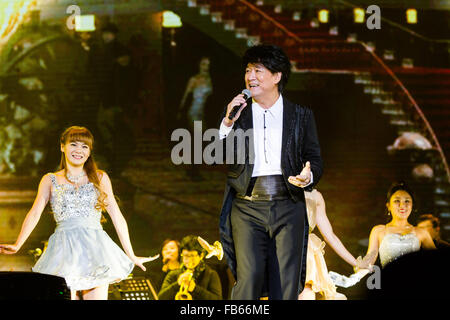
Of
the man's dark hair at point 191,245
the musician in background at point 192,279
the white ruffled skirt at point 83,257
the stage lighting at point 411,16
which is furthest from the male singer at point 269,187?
the stage lighting at point 411,16

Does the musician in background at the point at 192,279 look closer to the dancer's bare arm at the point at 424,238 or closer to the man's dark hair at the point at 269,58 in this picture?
the dancer's bare arm at the point at 424,238

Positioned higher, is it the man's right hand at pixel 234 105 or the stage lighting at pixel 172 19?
the stage lighting at pixel 172 19

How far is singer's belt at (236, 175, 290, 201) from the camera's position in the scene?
3.59 metres

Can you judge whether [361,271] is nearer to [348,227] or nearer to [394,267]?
[348,227]

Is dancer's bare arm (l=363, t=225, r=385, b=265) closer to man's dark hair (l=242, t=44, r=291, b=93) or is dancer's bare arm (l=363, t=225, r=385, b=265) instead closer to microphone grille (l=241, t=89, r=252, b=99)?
man's dark hair (l=242, t=44, r=291, b=93)

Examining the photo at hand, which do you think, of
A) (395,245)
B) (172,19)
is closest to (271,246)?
(395,245)

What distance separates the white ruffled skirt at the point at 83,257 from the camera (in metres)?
4.28

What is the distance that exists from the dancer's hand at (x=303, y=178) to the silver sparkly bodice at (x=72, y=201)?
171 cm

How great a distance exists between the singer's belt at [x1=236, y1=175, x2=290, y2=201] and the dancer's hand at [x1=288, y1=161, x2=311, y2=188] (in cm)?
18

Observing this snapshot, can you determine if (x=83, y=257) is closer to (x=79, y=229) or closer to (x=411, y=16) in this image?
(x=79, y=229)

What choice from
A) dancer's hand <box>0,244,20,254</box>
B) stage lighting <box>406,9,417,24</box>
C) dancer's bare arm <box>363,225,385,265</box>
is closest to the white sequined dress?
dancer's hand <box>0,244,20,254</box>

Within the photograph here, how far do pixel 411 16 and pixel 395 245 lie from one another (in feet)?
7.13

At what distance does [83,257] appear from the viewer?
4340 millimetres

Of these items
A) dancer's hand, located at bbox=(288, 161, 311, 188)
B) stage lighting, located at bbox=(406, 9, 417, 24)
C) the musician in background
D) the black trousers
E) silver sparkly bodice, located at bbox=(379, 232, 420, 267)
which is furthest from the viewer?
stage lighting, located at bbox=(406, 9, 417, 24)
